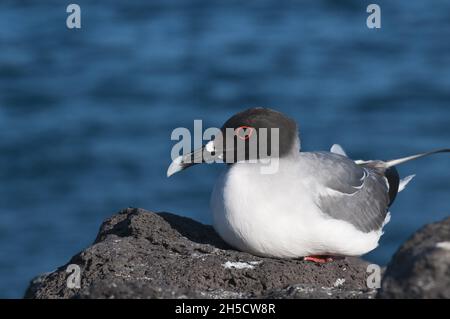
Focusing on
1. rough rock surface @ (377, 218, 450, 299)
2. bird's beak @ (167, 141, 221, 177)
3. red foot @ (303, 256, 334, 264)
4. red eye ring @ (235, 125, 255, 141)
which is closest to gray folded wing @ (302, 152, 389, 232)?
red foot @ (303, 256, 334, 264)

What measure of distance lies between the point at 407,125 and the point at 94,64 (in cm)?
624

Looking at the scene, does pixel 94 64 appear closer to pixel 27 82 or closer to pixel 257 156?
pixel 27 82

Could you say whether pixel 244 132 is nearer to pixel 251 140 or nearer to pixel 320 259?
pixel 251 140

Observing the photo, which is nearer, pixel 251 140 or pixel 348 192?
pixel 251 140

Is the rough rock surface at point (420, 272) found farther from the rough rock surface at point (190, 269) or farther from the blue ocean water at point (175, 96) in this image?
the blue ocean water at point (175, 96)

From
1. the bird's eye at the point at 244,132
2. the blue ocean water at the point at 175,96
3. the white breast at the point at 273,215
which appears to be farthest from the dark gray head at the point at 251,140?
the blue ocean water at the point at 175,96

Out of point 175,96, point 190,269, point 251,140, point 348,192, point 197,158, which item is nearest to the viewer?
point 190,269

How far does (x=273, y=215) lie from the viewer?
6.90m

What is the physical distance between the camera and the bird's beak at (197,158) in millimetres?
7293

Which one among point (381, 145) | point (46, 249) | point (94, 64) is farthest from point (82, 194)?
point (381, 145)

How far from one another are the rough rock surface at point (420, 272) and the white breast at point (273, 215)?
70.6 inches

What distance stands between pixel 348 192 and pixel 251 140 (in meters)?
0.91

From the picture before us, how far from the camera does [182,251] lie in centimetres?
703

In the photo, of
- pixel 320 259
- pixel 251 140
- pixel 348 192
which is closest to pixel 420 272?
pixel 320 259
